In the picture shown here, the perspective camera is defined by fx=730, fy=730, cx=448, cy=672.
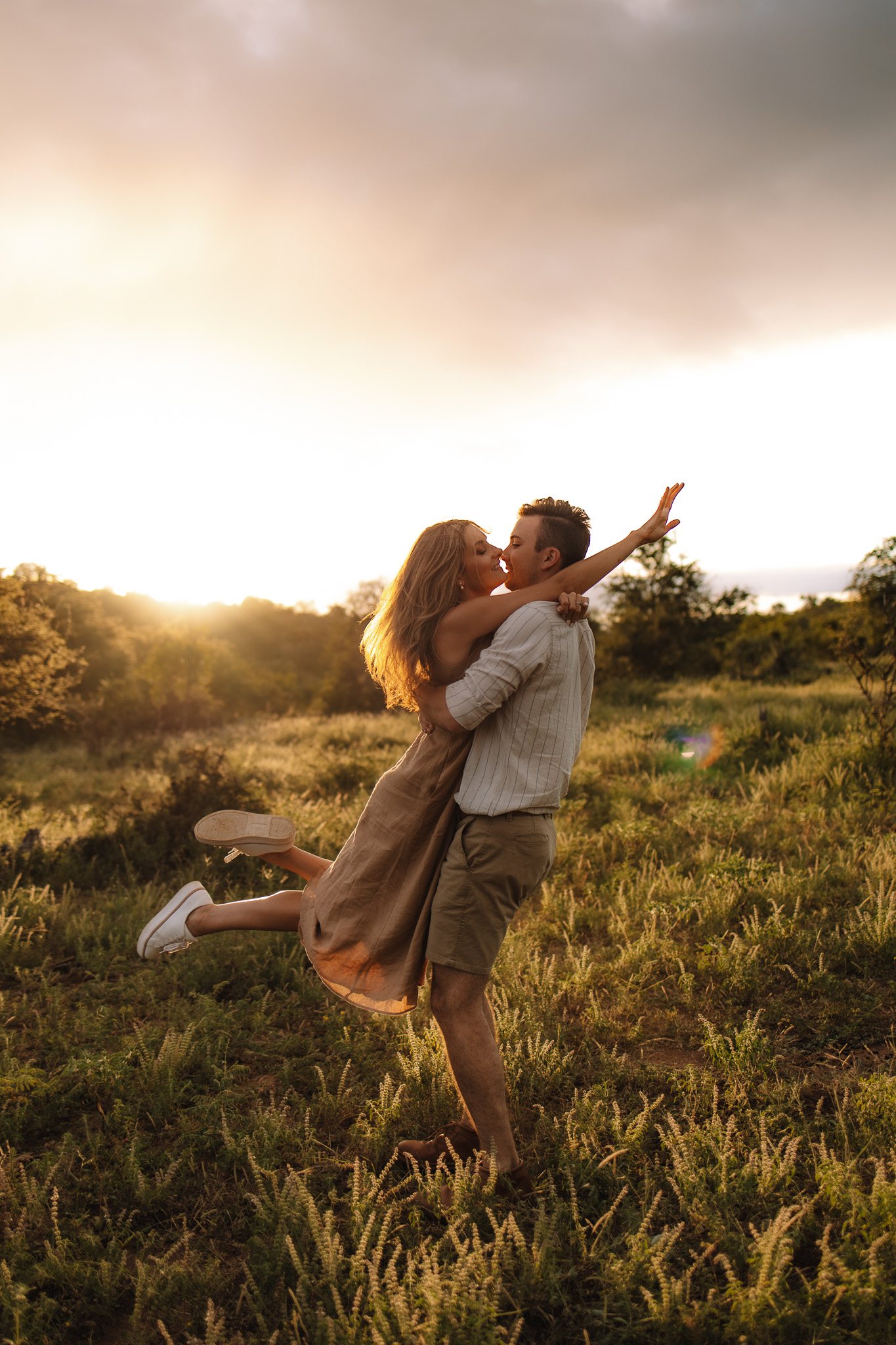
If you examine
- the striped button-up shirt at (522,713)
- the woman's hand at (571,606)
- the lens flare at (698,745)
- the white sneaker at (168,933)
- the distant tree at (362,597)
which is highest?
the distant tree at (362,597)

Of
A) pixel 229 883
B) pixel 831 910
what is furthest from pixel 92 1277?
pixel 831 910

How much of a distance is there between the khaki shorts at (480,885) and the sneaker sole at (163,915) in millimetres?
1494

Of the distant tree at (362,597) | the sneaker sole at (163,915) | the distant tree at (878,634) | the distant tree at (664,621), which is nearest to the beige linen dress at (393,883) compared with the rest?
the sneaker sole at (163,915)

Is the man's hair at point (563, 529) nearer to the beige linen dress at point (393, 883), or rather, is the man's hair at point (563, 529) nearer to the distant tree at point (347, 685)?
the beige linen dress at point (393, 883)

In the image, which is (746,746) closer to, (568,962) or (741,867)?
(741,867)

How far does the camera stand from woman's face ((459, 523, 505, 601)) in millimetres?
2701

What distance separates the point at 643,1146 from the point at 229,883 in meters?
3.77

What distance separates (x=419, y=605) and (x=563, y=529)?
60 cm

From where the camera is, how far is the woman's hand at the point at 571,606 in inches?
99.4

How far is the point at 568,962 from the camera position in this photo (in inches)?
169

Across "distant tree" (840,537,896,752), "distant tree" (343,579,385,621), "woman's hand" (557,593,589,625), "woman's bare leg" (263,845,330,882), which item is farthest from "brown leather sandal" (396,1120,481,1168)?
"distant tree" (343,579,385,621)

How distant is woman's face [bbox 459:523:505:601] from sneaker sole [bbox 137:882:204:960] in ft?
6.46

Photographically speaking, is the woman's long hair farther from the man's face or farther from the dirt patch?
the dirt patch

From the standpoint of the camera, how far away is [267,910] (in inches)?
128
